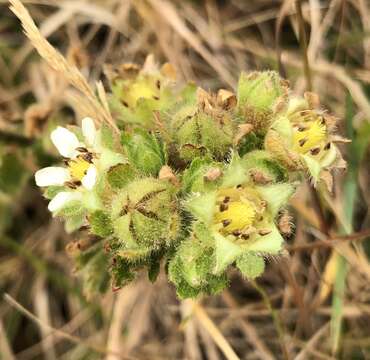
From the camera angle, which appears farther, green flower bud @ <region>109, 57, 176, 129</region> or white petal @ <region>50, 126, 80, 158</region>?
green flower bud @ <region>109, 57, 176, 129</region>

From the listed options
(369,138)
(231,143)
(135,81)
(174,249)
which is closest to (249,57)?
(369,138)

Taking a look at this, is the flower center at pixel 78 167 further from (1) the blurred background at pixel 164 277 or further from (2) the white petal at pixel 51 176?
(1) the blurred background at pixel 164 277

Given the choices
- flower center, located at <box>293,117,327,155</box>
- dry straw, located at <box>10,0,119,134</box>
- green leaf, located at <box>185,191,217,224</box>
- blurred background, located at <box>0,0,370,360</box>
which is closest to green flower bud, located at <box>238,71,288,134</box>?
flower center, located at <box>293,117,327,155</box>

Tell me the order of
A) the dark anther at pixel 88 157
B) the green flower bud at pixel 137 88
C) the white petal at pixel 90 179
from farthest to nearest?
1. the green flower bud at pixel 137 88
2. the dark anther at pixel 88 157
3. the white petal at pixel 90 179

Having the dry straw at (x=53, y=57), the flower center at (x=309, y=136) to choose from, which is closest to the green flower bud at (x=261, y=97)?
the flower center at (x=309, y=136)

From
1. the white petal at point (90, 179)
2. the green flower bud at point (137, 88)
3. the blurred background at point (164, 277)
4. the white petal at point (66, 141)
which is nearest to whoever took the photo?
the white petal at point (90, 179)

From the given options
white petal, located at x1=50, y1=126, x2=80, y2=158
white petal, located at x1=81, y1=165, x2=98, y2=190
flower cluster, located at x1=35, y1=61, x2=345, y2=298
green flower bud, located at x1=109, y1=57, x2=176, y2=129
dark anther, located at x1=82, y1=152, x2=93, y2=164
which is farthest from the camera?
green flower bud, located at x1=109, y1=57, x2=176, y2=129

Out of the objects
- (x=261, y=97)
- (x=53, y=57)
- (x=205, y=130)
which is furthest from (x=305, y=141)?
(x=53, y=57)

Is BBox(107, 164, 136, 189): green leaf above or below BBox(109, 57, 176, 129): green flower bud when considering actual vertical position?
below

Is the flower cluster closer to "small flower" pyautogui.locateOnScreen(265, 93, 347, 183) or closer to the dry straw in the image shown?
"small flower" pyautogui.locateOnScreen(265, 93, 347, 183)
